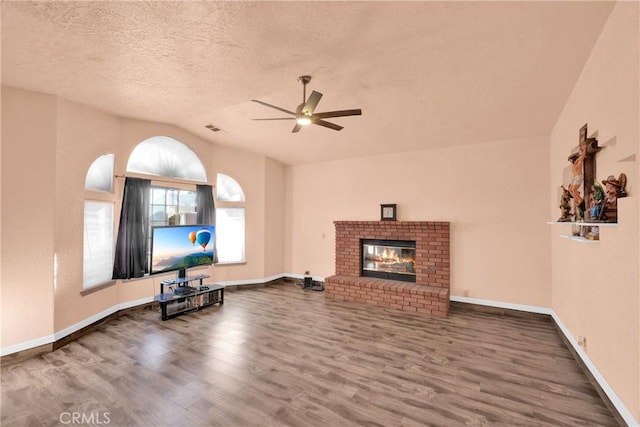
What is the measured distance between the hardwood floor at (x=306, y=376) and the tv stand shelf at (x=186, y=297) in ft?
1.15

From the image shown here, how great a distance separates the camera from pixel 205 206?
213 inches

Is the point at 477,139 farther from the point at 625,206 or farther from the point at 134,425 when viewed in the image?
the point at 134,425

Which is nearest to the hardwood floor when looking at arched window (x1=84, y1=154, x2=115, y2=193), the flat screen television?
the flat screen television

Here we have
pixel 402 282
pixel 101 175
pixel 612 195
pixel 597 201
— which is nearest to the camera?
pixel 612 195

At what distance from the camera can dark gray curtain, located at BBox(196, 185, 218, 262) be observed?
5.34 meters

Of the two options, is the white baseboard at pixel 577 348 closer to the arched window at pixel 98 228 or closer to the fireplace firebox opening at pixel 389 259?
the fireplace firebox opening at pixel 389 259

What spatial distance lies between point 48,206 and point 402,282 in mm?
5393

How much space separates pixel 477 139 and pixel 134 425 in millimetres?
5558

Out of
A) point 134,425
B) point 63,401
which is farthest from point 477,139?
point 63,401

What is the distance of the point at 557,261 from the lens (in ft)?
12.7

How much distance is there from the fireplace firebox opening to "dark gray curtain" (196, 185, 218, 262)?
308cm

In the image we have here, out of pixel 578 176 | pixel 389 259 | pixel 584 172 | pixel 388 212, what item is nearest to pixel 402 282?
pixel 389 259

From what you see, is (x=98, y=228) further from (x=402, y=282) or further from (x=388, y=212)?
(x=402, y=282)

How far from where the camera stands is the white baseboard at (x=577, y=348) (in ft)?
6.45
